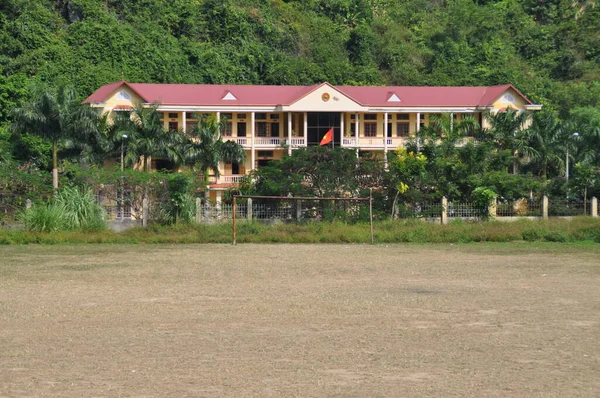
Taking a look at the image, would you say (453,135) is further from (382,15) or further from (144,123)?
(382,15)

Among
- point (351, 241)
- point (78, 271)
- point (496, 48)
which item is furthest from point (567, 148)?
point (78, 271)

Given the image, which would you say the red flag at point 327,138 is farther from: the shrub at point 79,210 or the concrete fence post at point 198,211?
the shrub at point 79,210

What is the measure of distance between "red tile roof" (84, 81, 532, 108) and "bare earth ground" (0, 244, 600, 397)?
27.4m

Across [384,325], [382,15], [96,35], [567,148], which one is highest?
[382,15]

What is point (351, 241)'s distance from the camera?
31281mm

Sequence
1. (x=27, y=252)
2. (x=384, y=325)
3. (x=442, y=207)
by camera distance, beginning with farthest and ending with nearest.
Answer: (x=442, y=207)
(x=27, y=252)
(x=384, y=325)

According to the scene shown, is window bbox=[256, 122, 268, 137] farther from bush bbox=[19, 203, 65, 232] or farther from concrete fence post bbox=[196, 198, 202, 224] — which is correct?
bush bbox=[19, 203, 65, 232]

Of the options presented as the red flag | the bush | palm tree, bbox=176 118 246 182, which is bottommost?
the bush

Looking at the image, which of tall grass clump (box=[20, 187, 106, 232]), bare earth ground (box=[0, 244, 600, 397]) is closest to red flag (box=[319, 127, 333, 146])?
tall grass clump (box=[20, 187, 106, 232])

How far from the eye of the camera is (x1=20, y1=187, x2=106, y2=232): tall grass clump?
31078 mm

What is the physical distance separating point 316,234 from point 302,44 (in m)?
39.4

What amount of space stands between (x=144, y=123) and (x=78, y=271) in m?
23.8

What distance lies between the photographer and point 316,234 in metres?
32.1

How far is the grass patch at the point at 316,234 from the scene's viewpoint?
99.9 ft
